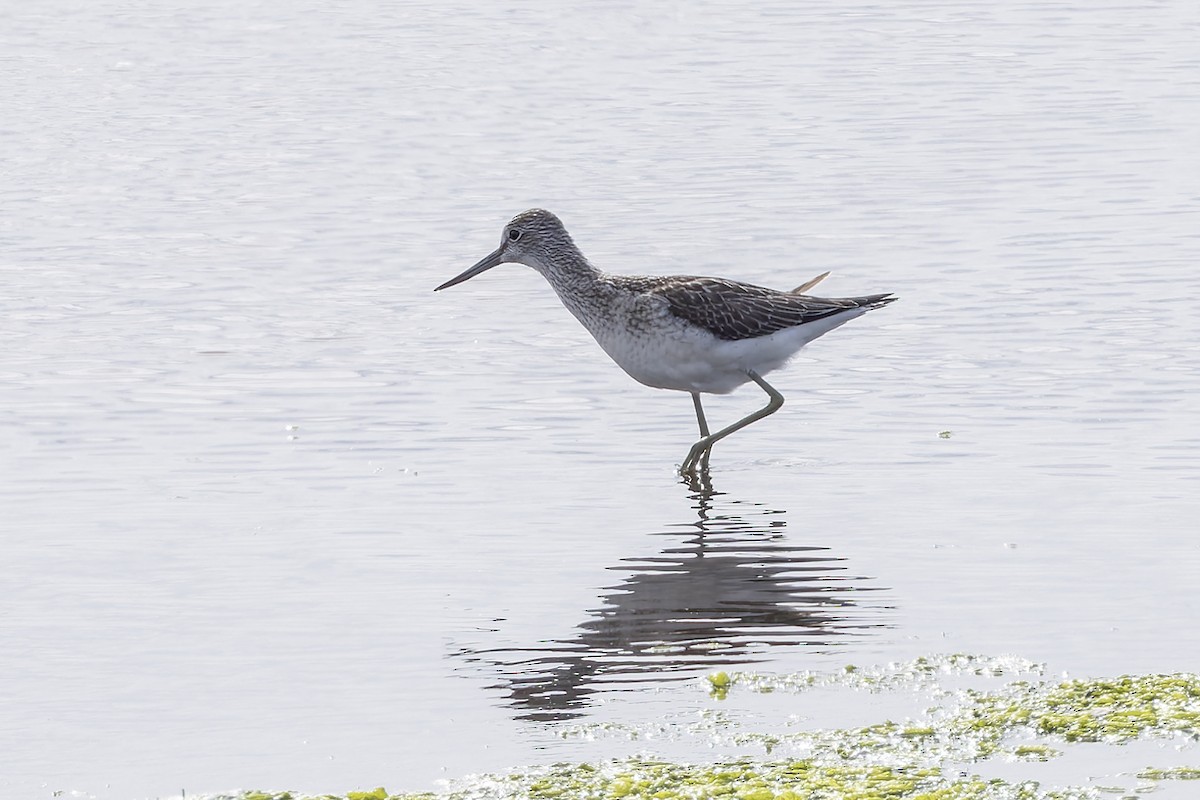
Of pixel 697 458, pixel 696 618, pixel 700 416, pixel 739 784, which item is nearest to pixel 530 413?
pixel 700 416

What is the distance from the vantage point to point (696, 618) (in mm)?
8234

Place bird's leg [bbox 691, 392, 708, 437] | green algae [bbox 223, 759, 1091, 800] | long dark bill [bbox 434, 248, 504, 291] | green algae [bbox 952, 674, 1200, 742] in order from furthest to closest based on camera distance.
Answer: long dark bill [bbox 434, 248, 504, 291], bird's leg [bbox 691, 392, 708, 437], green algae [bbox 952, 674, 1200, 742], green algae [bbox 223, 759, 1091, 800]

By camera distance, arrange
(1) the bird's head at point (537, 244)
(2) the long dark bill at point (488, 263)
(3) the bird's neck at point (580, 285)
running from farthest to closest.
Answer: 1. (2) the long dark bill at point (488, 263)
2. (1) the bird's head at point (537, 244)
3. (3) the bird's neck at point (580, 285)

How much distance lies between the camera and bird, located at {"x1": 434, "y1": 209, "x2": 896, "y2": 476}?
10703mm

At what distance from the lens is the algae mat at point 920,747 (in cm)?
609

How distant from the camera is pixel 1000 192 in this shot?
1755 cm

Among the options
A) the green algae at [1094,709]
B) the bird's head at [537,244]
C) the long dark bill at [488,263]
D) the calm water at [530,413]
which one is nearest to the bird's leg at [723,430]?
the calm water at [530,413]

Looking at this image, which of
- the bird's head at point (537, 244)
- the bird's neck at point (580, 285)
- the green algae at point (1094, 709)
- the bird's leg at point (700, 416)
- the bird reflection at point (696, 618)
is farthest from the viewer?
the bird's head at point (537, 244)

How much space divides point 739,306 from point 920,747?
15.4 feet

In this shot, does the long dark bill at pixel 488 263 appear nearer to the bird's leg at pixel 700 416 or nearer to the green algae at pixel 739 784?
the bird's leg at pixel 700 416

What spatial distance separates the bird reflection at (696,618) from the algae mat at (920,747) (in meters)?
0.40

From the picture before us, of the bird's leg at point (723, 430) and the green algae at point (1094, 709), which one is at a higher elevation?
the green algae at point (1094, 709)

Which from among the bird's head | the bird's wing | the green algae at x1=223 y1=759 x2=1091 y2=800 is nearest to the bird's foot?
the bird's wing

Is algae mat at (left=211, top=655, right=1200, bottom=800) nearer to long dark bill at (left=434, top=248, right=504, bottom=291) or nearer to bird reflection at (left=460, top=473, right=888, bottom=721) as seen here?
bird reflection at (left=460, top=473, right=888, bottom=721)
